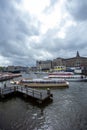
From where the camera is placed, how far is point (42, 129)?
1714 centimetres

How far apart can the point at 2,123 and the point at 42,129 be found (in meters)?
4.87

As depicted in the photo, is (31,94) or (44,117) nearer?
(44,117)

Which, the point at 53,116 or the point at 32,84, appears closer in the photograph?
the point at 53,116

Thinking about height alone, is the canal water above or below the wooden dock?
below

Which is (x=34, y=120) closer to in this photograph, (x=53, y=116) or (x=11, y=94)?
(x=53, y=116)

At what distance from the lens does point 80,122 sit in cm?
1883

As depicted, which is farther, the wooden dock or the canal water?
the wooden dock

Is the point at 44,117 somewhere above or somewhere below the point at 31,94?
below

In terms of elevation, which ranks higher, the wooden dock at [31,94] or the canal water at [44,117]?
the wooden dock at [31,94]

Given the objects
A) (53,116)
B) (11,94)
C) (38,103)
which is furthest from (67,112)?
(11,94)

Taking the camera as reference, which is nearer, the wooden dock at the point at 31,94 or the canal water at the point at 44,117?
the canal water at the point at 44,117

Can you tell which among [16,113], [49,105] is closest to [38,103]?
[49,105]

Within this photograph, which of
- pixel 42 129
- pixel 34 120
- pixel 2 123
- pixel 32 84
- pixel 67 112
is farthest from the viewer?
pixel 32 84

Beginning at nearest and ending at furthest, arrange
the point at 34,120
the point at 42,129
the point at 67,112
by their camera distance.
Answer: the point at 42,129, the point at 34,120, the point at 67,112
